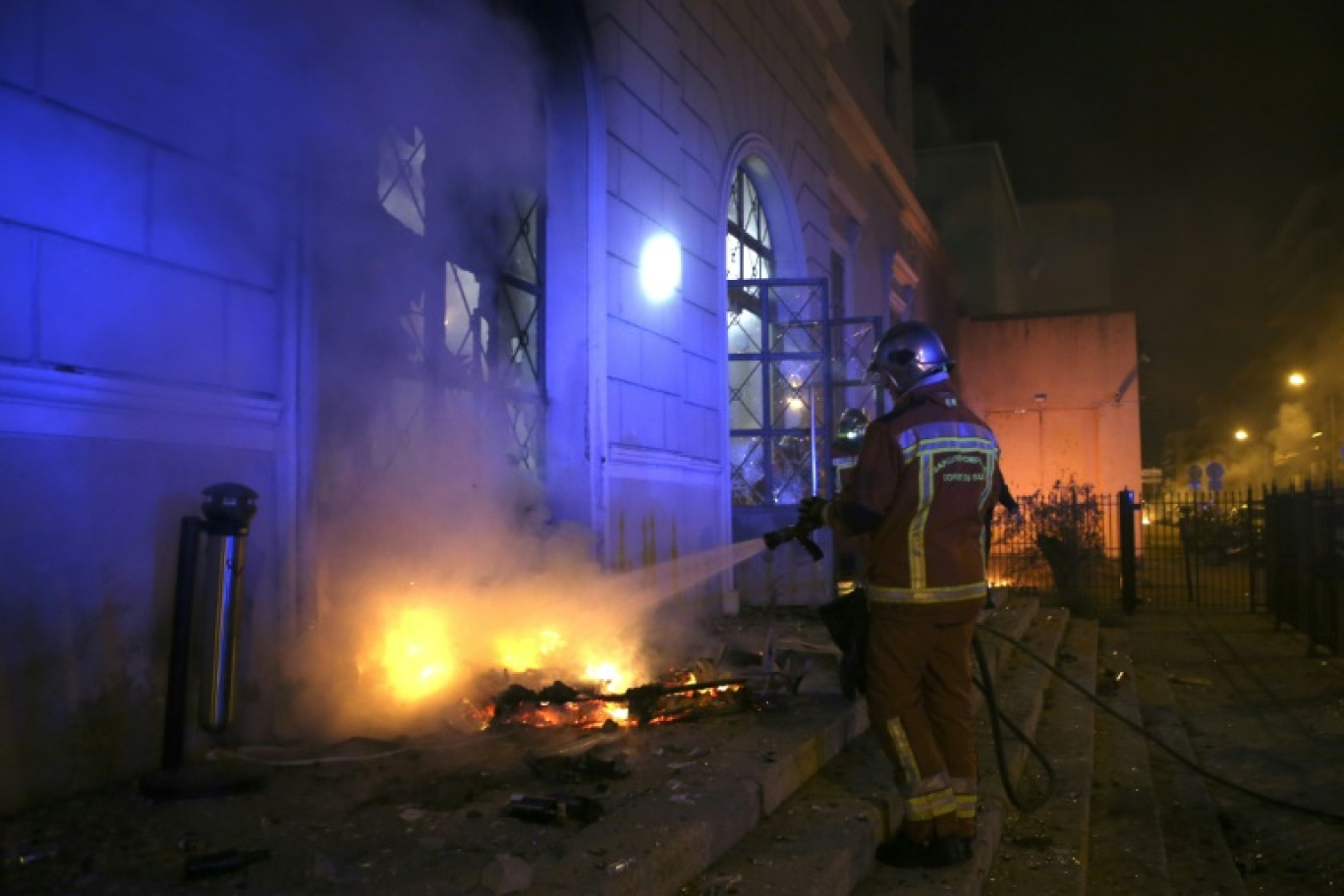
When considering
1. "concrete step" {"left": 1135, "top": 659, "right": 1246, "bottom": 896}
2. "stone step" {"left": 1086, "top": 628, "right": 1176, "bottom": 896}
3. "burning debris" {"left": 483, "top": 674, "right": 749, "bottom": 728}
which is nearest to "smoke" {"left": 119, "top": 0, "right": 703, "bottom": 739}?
"burning debris" {"left": 483, "top": 674, "right": 749, "bottom": 728}

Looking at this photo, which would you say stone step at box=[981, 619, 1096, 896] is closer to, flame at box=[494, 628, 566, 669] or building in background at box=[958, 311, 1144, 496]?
flame at box=[494, 628, 566, 669]

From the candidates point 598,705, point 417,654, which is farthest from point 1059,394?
point 417,654

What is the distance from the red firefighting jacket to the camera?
150 inches

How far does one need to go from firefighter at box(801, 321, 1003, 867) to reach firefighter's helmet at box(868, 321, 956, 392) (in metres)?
0.16

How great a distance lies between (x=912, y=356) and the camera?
406cm

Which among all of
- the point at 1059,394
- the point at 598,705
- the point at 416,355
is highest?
the point at 1059,394

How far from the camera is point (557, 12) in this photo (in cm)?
726

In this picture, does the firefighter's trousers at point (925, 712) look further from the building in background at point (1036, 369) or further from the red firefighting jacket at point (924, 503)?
the building in background at point (1036, 369)

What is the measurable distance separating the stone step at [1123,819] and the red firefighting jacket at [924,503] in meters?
1.44

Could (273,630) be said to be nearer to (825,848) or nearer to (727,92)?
(825,848)

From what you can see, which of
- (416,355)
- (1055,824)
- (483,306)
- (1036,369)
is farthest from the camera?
(1036,369)

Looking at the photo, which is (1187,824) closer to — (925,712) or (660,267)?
(925,712)

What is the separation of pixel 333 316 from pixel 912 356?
3.08 metres

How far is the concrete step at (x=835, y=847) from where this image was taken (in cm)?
330
